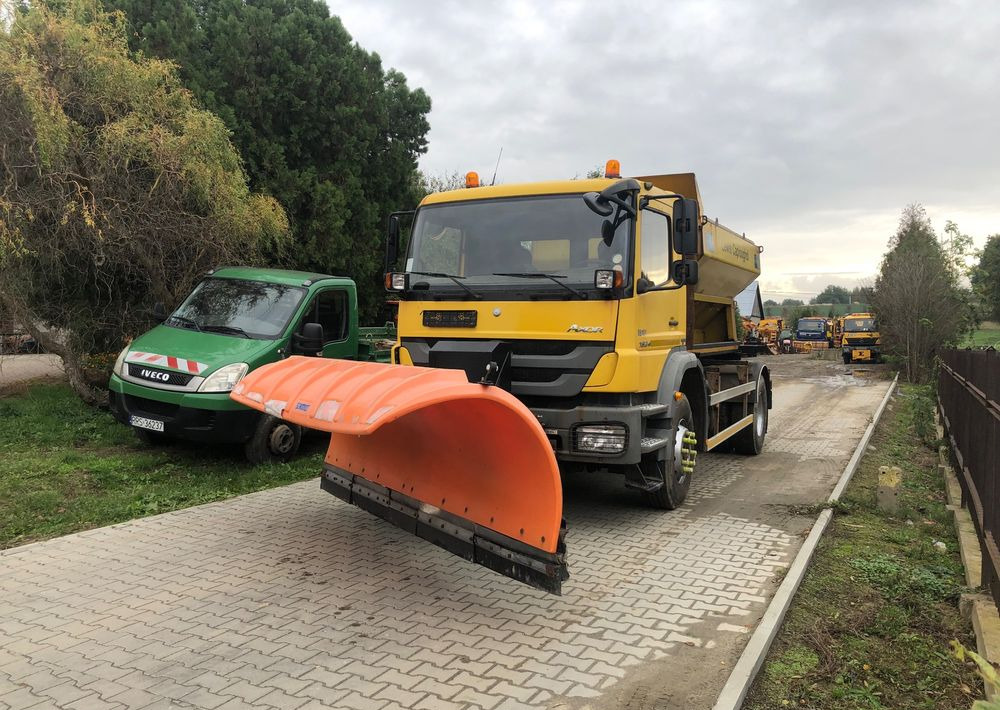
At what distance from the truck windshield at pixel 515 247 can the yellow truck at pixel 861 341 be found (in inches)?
1160

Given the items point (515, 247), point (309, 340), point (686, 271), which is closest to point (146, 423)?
point (309, 340)

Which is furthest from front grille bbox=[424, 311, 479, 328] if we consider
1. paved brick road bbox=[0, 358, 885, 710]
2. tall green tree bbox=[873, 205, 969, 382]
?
tall green tree bbox=[873, 205, 969, 382]

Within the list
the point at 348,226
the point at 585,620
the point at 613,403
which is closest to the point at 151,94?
the point at 348,226

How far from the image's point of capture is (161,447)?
856 cm

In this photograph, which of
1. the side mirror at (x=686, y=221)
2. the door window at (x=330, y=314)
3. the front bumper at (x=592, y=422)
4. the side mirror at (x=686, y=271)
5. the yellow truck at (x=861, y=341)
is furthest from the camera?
the yellow truck at (x=861, y=341)

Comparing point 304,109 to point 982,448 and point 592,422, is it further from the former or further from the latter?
point 982,448

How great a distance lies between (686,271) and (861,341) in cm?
2885

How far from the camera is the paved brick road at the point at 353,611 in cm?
346

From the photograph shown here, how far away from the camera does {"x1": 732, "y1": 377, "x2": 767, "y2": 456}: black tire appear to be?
9438mm

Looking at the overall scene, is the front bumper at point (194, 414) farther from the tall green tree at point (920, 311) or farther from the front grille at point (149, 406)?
the tall green tree at point (920, 311)

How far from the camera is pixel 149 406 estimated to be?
760cm

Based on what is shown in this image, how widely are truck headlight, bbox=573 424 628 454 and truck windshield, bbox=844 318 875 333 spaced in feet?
98.8

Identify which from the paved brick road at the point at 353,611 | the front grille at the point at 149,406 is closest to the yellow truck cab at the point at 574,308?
the paved brick road at the point at 353,611

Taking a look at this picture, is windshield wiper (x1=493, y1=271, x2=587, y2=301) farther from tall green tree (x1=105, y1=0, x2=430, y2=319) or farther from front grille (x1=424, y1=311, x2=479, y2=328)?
tall green tree (x1=105, y1=0, x2=430, y2=319)
